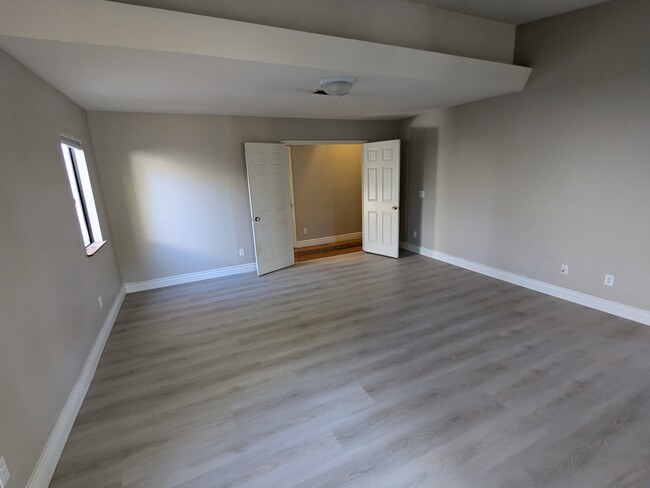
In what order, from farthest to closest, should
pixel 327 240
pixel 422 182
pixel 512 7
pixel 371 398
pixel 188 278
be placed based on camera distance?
pixel 327 240 → pixel 422 182 → pixel 188 278 → pixel 512 7 → pixel 371 398

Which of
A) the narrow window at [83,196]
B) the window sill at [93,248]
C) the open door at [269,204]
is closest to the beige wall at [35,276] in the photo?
the window sill at [93,248]

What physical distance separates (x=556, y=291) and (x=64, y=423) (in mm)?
Result: 4732

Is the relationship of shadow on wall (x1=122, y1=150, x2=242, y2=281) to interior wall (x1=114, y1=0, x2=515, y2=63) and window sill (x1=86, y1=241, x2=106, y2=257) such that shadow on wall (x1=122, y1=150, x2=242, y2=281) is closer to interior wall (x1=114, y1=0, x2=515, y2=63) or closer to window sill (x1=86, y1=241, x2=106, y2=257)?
window sill (x1=86, y1=241, x2=106, y2=257)

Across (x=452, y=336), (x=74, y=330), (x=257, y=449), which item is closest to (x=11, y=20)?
(x=74, y=330)

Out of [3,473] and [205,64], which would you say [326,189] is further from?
[3,473]

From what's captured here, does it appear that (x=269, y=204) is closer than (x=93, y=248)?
No

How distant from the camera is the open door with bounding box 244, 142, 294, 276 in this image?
461 cm

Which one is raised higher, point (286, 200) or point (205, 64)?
point (205, 64)

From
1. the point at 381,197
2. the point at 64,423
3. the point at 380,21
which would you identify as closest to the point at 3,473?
the point at 64,423

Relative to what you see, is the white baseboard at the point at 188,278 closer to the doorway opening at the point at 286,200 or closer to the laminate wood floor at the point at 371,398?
the doorway opening at the point at 286,200

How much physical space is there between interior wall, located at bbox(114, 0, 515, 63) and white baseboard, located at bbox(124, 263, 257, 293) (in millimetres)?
3441

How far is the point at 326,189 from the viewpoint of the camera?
6.73m

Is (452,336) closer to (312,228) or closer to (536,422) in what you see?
(536,422)

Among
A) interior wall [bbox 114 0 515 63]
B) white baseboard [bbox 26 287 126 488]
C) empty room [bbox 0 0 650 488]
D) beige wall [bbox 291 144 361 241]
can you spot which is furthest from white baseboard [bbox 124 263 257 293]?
interior wall [bbox 114 0 515 63]
